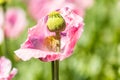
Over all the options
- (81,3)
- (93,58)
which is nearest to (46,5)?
(81,3)

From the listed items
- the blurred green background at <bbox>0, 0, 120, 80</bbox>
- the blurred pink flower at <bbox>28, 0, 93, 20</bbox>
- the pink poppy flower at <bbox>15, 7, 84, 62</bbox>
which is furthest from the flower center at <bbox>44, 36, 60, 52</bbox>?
the blurred pink flower at <bbox>28, 0, 93, 20</bbox>

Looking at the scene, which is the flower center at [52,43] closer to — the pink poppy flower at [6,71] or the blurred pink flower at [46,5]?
the pink poppy flower at [6,71]

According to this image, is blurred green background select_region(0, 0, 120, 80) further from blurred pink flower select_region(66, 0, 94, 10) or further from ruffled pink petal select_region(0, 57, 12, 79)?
ruffled pink petal select_region(0, 57, 12, 79)

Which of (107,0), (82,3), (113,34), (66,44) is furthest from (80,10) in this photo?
(66,44)

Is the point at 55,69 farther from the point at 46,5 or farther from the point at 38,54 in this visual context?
the point at 46,5

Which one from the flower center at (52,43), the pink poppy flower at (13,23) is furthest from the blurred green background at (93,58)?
the flower center at (52,43)
